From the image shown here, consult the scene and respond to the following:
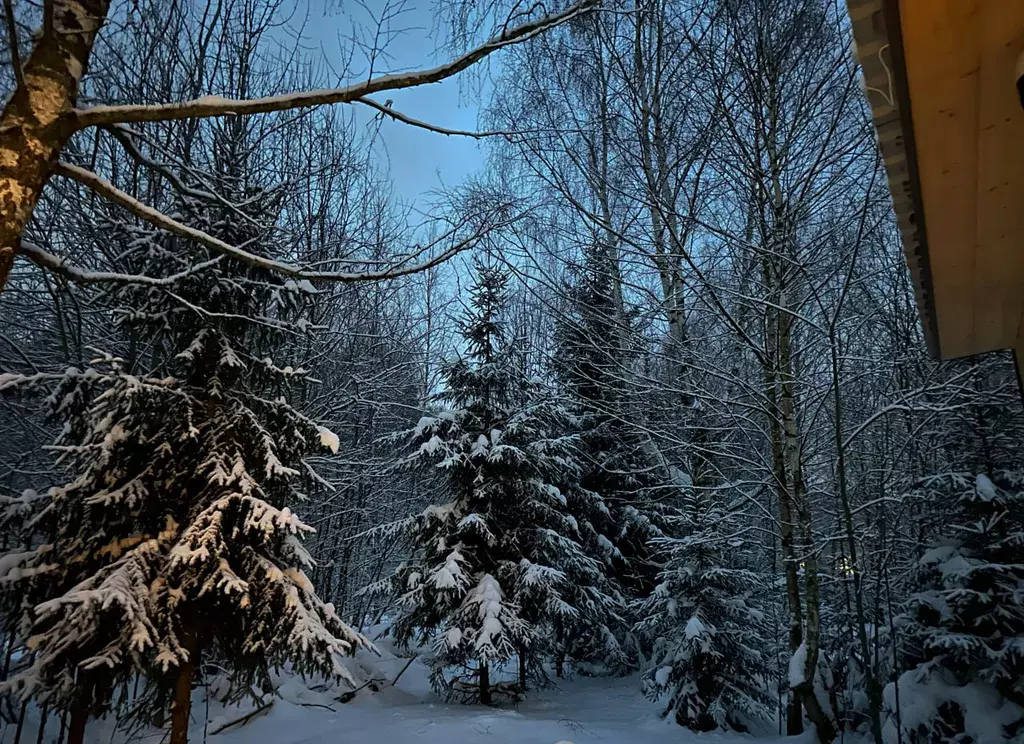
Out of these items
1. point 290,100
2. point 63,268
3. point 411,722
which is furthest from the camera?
point 411,722

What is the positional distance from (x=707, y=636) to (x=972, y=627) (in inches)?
108

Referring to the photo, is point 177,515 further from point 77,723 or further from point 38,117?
point 38,117

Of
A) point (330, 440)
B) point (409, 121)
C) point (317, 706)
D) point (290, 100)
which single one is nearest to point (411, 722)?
point (317, 706)

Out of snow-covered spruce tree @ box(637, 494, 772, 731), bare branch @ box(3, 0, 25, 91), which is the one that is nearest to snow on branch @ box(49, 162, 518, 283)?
bare branch @ box(3, 0, 25, 91)

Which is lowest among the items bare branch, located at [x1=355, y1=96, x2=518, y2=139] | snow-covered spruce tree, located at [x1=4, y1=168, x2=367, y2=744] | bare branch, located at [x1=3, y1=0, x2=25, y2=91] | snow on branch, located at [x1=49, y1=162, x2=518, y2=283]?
snow-covered spruce tree, located at [x1=4, y1=168, x2=367, y2=744]

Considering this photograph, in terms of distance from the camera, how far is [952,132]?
2.10 m

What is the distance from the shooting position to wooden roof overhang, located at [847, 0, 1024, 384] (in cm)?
167

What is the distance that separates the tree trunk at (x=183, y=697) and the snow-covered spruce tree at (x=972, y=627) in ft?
21.6

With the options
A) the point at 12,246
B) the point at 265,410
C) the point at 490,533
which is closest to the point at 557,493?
the point at 490,533

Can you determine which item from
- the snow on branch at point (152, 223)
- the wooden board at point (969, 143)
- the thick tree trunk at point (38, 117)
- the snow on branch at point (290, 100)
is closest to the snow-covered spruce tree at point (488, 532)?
the snow on branch at point (152, 223)

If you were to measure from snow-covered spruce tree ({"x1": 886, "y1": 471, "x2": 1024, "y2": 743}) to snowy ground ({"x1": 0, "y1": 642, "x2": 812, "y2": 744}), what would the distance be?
130cm

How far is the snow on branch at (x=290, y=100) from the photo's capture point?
2.36 m

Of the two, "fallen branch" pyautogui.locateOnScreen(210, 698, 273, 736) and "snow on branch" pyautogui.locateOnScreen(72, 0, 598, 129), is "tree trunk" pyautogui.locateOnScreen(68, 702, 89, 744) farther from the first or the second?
"snow on branch" pyautogui.locateOnScreen(72, 0, 598, 129)

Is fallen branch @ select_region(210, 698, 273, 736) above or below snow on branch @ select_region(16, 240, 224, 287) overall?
below
